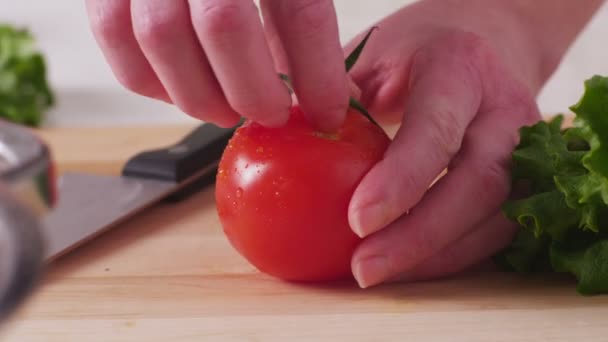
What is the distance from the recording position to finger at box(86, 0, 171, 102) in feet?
3.03

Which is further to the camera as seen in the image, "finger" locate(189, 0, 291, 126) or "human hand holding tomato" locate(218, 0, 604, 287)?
"human hand holding tomato" locate(218, 0, 604, 287)

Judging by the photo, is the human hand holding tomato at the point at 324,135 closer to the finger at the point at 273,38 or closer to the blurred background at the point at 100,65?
the finger at the point at 273,38

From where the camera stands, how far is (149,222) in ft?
4.32

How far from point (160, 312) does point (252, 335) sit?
118 mm

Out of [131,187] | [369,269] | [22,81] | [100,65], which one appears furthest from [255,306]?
[100,65]

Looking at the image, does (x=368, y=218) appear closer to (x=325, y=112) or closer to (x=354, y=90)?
(x=325, y=112)

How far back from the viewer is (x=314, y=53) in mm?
894

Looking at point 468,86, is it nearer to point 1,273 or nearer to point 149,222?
point 149,222

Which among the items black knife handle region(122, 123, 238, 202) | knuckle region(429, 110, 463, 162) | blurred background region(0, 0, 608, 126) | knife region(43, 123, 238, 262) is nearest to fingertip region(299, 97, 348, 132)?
knuckle region(429, 110, 463, 162)

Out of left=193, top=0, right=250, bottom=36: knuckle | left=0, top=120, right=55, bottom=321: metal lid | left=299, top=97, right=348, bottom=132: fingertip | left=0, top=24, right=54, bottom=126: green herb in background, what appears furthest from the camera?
left=0, top=24, right=54, bottom=126: green herb in background

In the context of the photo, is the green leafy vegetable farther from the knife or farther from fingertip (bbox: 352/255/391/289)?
the knife

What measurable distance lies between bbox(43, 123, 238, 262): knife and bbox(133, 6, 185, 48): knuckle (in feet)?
1.25

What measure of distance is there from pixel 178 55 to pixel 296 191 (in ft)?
0.60

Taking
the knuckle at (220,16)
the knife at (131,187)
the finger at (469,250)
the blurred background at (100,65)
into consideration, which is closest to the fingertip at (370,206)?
the finger at (469,250)
